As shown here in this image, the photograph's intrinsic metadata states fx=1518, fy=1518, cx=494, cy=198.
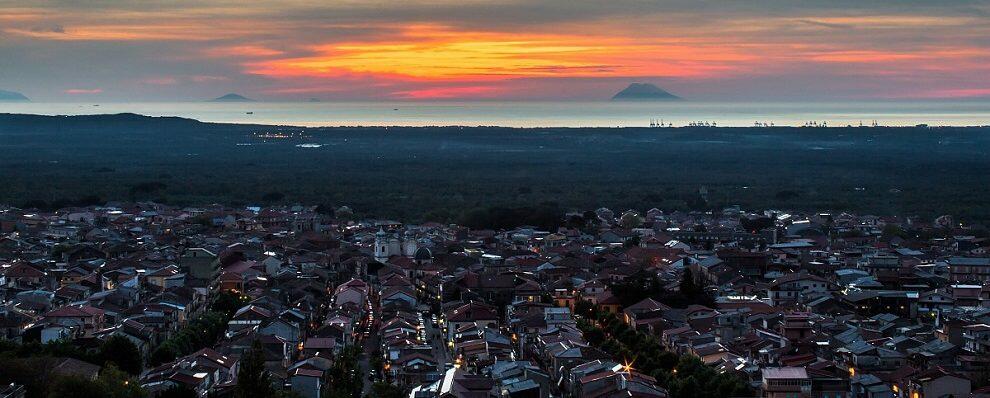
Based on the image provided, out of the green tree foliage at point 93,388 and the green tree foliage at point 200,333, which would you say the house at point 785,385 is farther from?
the green tree foliage at point 200,333

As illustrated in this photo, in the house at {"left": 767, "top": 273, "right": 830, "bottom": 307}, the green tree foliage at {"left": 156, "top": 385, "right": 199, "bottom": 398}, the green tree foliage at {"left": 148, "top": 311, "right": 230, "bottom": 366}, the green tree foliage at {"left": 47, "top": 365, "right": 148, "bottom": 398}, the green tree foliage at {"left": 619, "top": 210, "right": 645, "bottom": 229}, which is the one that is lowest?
the green tree foliage at {"left": 619, "top": 210, "right": 645, "bottom": 229}

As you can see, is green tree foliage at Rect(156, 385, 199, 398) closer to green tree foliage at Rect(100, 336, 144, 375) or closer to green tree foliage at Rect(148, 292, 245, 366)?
green tree foliage at Rect(100, 336, 144, 375)

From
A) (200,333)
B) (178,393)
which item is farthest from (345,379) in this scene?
(200,333)

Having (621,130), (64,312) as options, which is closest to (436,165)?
(621,130)

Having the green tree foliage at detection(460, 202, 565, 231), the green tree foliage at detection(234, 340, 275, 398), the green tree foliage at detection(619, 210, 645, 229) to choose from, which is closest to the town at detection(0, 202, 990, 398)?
the green tree foliage at detection(234, 340, 275, 398)

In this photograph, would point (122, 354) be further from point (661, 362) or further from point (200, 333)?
point (661, 362)
